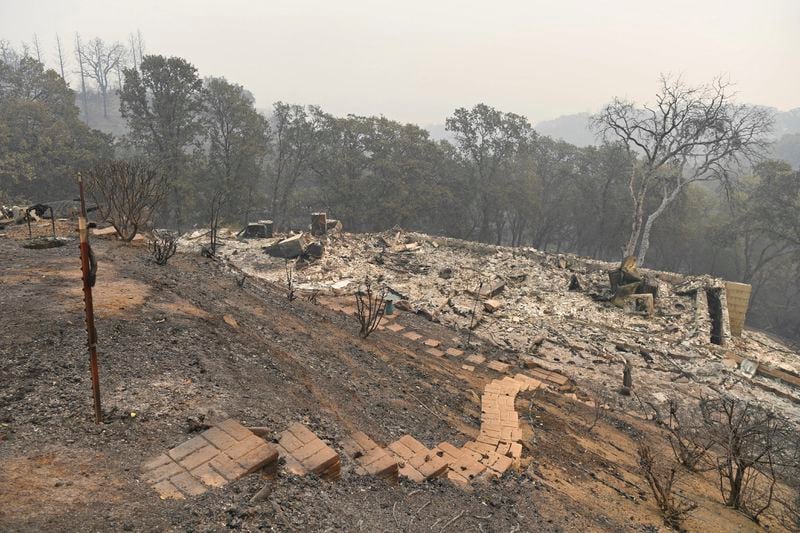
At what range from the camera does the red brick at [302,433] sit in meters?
3.55

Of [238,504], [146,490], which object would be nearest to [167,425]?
[146,490]

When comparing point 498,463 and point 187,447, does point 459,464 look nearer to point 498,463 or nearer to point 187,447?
point 498,463

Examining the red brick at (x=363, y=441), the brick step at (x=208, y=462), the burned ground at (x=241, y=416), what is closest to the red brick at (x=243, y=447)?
the brick step at (x=208, y=462)

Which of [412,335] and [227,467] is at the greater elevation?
[227,467]

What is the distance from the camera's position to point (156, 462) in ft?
9.59

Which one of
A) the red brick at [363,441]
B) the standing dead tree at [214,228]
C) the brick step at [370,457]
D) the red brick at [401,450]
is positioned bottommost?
the red brick at [401,450]

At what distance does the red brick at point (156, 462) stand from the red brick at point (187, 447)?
0.12 ft

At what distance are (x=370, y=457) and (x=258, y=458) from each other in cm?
108

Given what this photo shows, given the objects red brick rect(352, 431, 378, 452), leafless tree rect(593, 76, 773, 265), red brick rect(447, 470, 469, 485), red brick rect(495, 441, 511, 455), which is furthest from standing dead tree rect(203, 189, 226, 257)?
leafless tree rect(593, 76, 773, 265)

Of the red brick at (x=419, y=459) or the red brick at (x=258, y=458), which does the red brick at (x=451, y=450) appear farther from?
the red brick at (x=258, y=458)

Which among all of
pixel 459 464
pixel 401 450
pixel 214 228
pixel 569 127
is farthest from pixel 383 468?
pixel 569 127

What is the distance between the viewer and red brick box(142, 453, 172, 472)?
9.40 ft

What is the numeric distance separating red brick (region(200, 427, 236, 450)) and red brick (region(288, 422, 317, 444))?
55cm

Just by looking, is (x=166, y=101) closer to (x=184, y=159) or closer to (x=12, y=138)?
(x=184, y=159)
